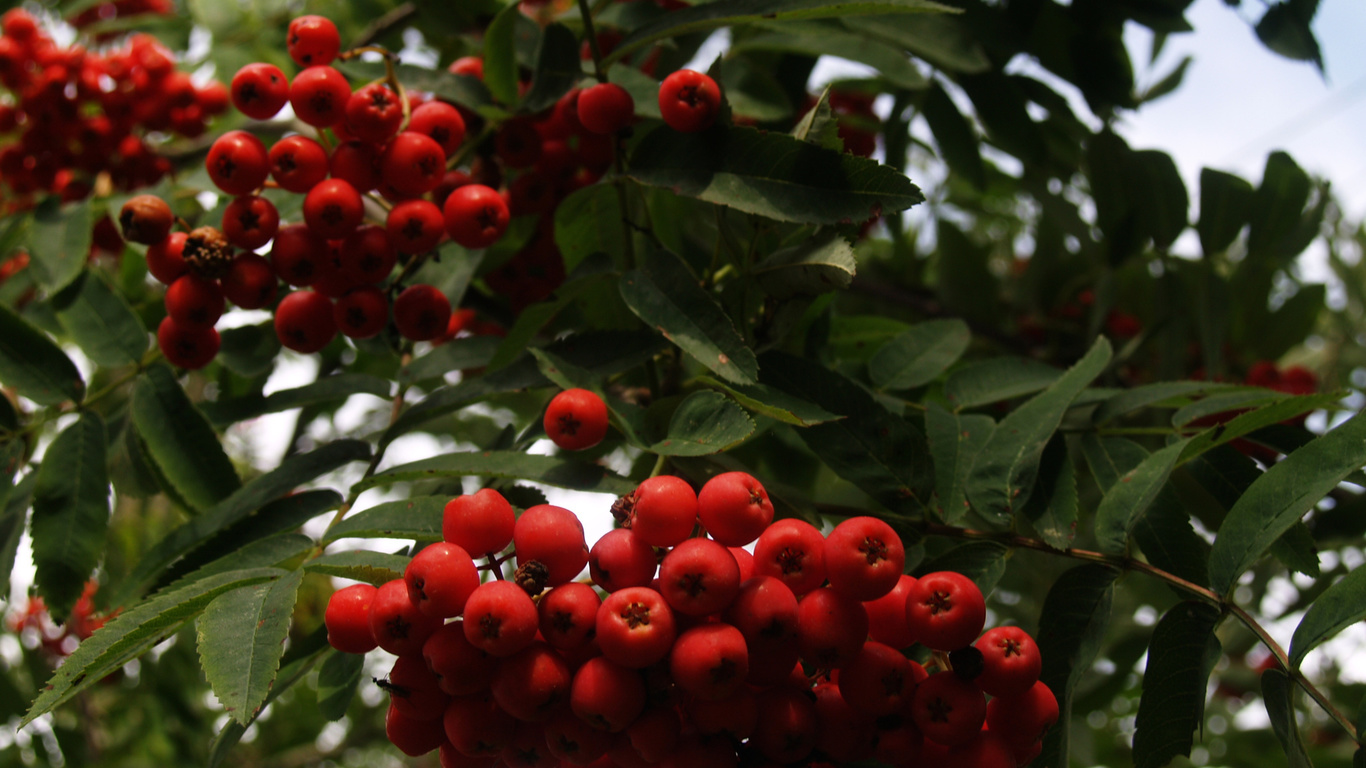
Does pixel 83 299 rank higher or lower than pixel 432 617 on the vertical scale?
lower

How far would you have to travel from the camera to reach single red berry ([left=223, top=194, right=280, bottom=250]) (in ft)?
4.75

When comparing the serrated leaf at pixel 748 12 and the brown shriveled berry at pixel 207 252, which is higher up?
the serrated leaf at pixel 748 12

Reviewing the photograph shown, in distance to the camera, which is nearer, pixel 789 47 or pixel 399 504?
pixel 399 504

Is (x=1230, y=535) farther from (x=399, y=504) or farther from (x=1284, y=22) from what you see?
(x=1284, y=22)

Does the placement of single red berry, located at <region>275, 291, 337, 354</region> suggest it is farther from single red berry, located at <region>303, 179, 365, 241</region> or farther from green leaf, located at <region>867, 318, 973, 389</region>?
green leaf, located at <region>867, 318, 973, 389</region>

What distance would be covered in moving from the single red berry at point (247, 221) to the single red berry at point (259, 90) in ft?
0.71

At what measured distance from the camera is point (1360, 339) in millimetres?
3625

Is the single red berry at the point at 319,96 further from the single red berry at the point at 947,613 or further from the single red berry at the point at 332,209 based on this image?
the single red berry at the point at 947,613

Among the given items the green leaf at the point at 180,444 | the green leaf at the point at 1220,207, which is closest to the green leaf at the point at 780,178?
the green leaf at the point at 180,444

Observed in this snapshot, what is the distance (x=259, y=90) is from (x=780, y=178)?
96 cm

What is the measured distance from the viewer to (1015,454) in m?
1.29

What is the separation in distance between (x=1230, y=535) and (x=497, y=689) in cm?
94

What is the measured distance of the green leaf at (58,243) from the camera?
1873mm

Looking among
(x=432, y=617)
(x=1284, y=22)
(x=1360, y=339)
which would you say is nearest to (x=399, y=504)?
(x=432, y=617)
